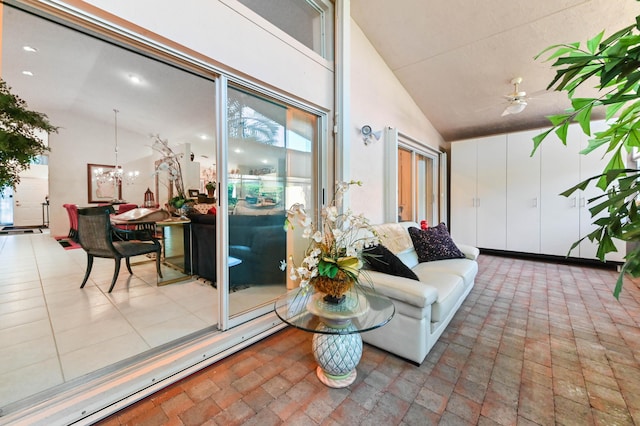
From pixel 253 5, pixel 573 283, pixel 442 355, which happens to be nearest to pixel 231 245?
pixel 442 355

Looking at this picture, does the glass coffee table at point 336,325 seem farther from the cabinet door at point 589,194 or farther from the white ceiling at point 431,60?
the cabinet door at point 589,194

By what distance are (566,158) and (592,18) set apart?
228 cm

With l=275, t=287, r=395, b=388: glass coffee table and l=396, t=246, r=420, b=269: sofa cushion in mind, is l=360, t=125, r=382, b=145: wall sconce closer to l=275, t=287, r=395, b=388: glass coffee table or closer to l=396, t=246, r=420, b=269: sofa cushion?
l=396, t=246, r=420, b=269: sofa cushion

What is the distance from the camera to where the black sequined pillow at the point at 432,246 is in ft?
9.68

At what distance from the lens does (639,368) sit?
1706 millimetres

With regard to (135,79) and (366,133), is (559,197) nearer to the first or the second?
(366,133)

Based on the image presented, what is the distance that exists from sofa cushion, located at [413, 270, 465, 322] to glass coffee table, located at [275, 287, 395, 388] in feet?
1.43

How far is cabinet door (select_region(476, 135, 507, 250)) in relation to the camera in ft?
15.8

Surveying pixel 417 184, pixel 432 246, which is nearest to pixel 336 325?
pixel 432 246

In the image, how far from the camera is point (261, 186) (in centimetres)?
241

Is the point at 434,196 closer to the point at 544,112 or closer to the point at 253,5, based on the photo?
the point at 544,112

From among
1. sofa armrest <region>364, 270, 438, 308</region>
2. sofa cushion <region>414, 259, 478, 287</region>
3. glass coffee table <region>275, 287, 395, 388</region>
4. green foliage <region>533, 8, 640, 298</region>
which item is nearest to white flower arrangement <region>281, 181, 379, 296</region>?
glass coffee table <region>275, 287, 395, 388</region>

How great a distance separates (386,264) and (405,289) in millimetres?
335

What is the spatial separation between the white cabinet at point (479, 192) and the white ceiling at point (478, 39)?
2.43 ft
